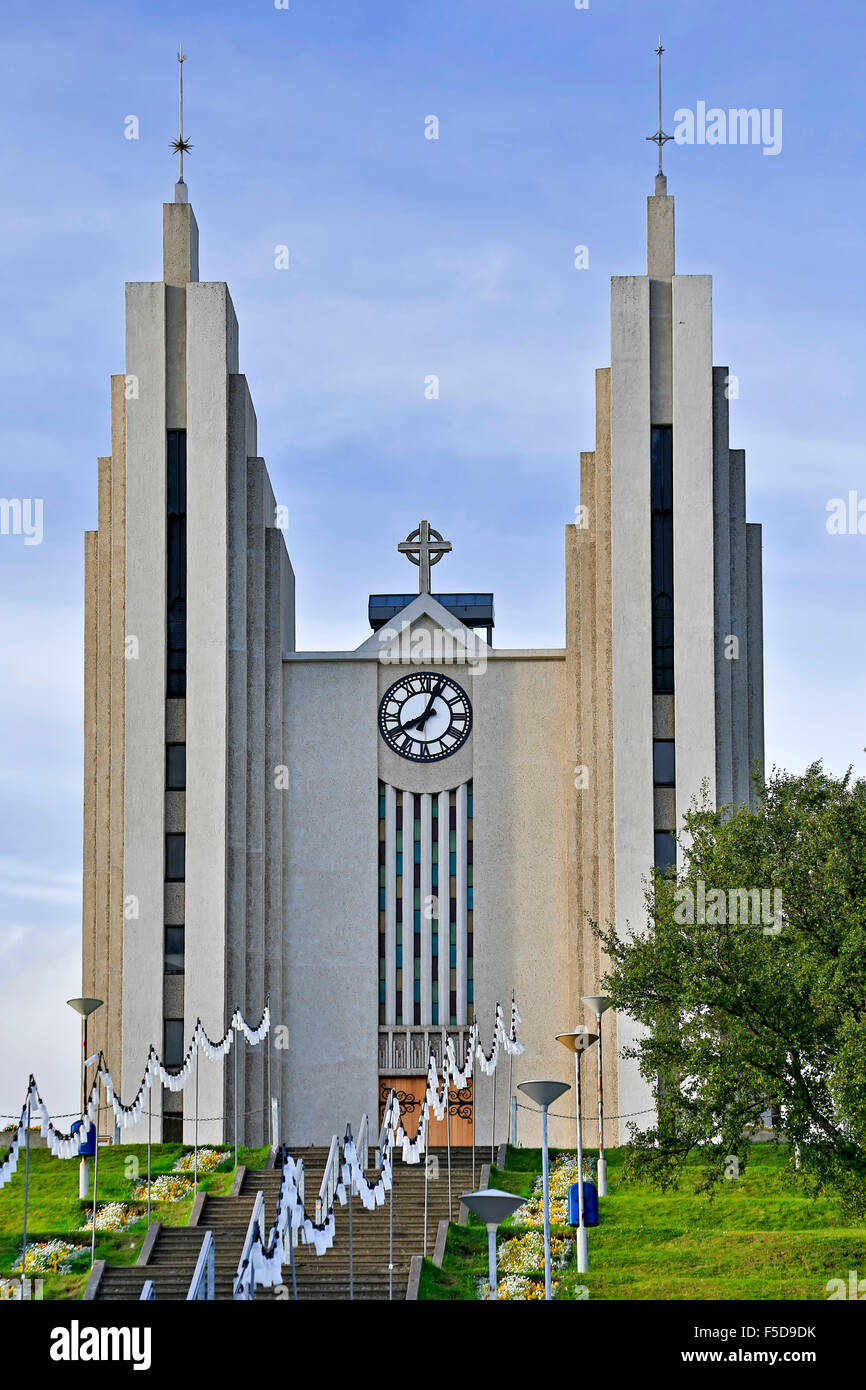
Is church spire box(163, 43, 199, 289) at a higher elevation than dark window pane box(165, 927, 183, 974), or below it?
higher

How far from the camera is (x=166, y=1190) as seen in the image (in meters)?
41.8

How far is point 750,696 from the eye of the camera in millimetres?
50156

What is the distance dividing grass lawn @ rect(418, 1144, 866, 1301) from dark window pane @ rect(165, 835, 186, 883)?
11169 millimetres

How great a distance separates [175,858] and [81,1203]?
9.96 metres

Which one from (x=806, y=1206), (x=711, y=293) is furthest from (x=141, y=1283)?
(x=711, y=293)

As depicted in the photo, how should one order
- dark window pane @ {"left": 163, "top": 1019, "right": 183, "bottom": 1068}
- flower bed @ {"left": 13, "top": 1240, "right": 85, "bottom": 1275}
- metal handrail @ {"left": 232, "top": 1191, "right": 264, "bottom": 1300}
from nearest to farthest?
metal handrail @ {"left": 232, "top": 1191, "right": 264, "bottom": 1300} < flower bed @ {"left": 13, "top": 1240, "right": 85, "bottom": 1275} < dark window pane @ {"left": 163, "top": 1019, "right": 183, "bottom": 1068}

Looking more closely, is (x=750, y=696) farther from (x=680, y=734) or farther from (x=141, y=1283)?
(x=141, y=1283)

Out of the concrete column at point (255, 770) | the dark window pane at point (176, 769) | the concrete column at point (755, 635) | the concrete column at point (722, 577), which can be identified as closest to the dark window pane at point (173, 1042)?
the concrete column at point (255, 770)

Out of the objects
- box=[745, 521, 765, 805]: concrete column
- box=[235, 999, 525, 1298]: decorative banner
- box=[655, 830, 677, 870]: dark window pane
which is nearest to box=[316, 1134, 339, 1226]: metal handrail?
box=[235, 999, 525, 1298]: decorative banner

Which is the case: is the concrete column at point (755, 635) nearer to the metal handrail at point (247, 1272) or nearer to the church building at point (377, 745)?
the church building at point (377, 745)

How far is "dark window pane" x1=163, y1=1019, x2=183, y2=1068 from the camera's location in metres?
47.3

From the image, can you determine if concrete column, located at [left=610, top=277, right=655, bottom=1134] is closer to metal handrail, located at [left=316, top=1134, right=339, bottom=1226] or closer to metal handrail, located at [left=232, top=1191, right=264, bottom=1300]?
metal handrail, located at [left=316, top=1134, right=339, bottom=1226]

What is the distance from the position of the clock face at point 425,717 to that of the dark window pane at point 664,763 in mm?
5013

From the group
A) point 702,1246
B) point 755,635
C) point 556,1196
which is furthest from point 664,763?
point 702,1246
